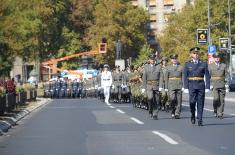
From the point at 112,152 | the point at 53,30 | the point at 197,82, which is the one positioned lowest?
the point at 112,152

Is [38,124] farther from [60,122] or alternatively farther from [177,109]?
[177,109]

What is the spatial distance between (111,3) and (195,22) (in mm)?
14376

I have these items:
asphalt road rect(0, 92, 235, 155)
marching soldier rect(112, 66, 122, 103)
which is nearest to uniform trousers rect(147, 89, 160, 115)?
asphalt road rect(0, 92, 235, 155)

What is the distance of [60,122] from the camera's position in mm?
21938

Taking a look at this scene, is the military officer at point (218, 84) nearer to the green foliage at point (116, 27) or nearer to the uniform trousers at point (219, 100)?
the uniform trousers at point (219, 100)

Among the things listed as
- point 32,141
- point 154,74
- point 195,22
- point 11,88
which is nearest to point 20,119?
point 154,74

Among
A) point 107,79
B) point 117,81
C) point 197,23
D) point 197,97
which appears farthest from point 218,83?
point 197,23

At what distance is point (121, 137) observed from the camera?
16.3 m

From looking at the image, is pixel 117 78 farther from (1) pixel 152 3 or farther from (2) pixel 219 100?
(1) pixel 152 3

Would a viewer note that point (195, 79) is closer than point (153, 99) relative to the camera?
Yes

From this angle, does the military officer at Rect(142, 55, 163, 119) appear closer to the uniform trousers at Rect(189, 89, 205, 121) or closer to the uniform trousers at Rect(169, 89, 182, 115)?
the uniform trousers at Rect(169, 89, 182, 115)

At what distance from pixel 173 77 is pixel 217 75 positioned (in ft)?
4.44

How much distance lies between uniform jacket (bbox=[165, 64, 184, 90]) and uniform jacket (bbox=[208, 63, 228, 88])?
93 centimetres

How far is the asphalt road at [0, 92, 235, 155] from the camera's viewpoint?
45.1 ft
